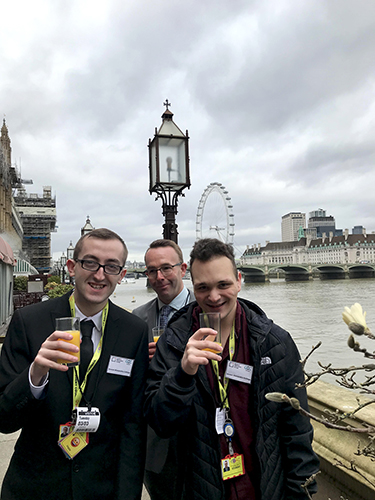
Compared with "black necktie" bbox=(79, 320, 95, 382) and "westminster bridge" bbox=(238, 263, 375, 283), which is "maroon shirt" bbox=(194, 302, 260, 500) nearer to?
"black necktie" bbox=(79, 320, 95, 382)

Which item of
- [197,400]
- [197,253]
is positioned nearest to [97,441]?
[197,400]

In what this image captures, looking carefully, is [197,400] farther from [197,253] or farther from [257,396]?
[197,253]

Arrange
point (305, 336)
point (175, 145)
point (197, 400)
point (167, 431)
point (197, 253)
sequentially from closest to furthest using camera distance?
point (167, 431) < point (197, 400) < point (197, 253) < point (175, 145) < point (305, 336)

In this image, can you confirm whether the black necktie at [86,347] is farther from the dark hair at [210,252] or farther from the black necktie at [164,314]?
the black necktie at [164,314]

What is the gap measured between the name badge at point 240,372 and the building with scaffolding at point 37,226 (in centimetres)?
6788

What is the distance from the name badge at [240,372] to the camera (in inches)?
71.3

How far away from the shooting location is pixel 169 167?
4895 mm

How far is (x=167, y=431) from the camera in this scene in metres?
1.68

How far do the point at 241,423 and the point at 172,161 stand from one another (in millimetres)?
3736

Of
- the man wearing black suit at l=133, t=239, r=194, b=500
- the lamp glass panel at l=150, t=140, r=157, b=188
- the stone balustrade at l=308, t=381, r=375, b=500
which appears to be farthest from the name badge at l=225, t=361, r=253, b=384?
the lamp glass panel at l=150, t=140, r=157, b=188

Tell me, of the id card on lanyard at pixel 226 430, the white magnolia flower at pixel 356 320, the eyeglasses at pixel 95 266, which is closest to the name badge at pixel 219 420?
the id card on lanyard at pixel 226 430

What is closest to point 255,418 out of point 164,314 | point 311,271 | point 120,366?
point 120,366

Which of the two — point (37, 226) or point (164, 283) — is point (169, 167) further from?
point (37, 226)

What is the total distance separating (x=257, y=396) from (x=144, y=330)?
69 cm
